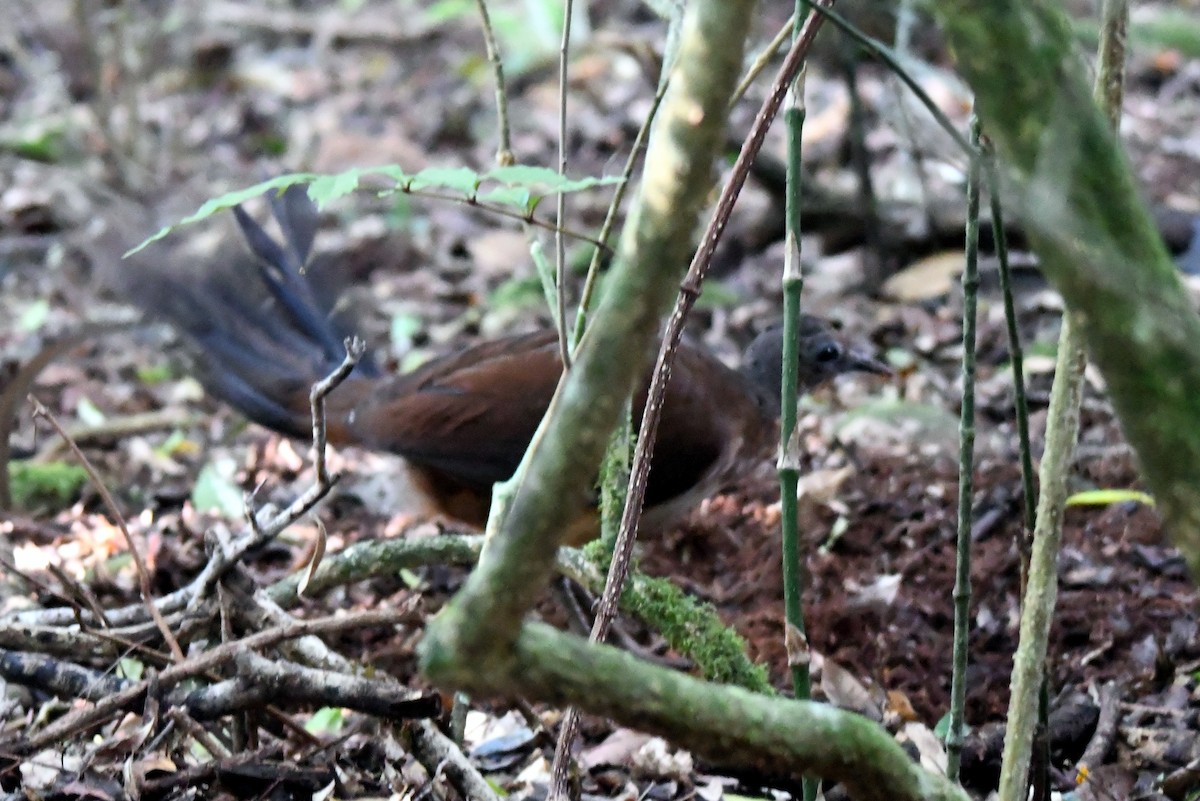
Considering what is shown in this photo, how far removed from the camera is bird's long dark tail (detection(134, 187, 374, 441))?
4.23 metres

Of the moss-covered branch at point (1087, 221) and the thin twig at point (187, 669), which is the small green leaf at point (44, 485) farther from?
the moss-covered branch at point (1087, 221)

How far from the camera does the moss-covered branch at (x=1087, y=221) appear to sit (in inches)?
52.3

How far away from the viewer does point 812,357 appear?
466 cm

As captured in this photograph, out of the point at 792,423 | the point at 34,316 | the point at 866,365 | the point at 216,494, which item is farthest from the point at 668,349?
the point at 34,316

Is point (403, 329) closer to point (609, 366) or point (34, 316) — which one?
point (34, 316)

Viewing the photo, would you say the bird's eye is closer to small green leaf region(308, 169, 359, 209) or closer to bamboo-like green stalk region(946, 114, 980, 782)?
bamboo-like green stalk region(946, 114, 980, 782)

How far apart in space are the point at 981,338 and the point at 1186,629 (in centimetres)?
234

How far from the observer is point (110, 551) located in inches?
154

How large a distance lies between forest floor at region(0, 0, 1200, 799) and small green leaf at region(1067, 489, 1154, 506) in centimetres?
8

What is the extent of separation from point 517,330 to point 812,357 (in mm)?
1776

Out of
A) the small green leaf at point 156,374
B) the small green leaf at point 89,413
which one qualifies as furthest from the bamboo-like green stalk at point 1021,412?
the small green leaf at point 156,374

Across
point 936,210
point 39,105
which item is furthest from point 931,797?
point 39,105

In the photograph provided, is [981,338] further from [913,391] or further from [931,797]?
[931,797]

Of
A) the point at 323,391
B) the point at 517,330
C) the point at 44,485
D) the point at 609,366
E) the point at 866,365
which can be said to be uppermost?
the point at 609,366
